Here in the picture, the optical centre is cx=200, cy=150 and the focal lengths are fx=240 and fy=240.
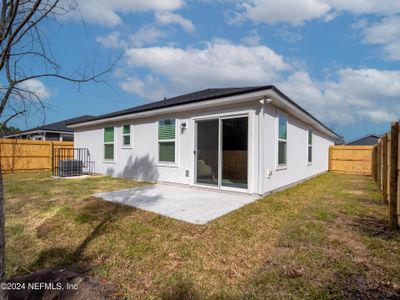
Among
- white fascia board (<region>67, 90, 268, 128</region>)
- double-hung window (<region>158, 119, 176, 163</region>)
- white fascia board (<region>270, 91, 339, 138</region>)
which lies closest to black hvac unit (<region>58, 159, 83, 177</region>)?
white fascia board (<region>67, 90, 268, 128</region>)

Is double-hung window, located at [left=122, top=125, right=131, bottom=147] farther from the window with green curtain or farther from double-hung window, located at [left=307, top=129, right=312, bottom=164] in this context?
double-hung window, located at [left=307, top=129, right=312, bottom=164]

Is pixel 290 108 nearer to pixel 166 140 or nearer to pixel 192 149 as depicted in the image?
pixel 192 149

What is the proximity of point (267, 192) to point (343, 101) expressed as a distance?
107ft

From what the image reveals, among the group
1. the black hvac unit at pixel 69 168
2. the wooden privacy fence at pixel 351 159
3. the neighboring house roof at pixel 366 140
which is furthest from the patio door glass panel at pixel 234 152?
the neighboring house roof at pixel 366 140

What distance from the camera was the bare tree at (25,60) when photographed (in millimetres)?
1508

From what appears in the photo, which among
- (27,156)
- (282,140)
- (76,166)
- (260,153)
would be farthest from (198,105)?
(27,156)

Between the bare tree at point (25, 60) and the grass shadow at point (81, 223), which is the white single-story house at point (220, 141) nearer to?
the grass shadow at point (81, 223)

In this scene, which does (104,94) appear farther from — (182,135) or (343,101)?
(343,101)

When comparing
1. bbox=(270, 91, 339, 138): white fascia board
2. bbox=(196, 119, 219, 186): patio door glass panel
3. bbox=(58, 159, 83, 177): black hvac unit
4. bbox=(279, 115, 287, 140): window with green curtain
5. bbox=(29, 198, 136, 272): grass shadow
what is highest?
bbox=(270, 91, 339, 138): white fascia board

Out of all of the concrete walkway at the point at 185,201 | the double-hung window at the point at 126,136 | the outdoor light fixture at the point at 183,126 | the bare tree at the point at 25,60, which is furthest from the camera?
the double-hung window at the point at 126,136

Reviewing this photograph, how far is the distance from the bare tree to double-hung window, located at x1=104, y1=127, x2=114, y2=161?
9456 millimetres

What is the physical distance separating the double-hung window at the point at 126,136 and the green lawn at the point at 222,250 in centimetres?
499

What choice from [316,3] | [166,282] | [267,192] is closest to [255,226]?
[166,282]

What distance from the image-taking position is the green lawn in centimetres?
244
